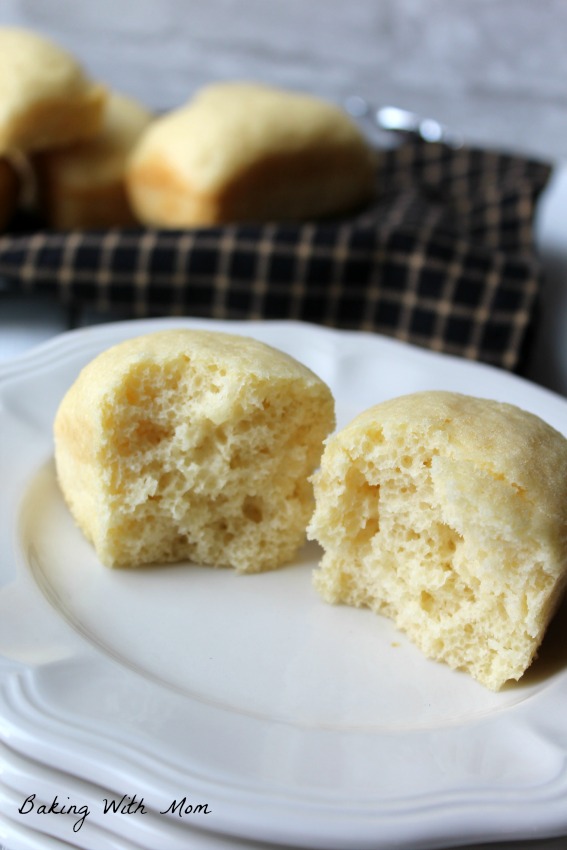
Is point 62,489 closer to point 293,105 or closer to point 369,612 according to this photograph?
point 369,612

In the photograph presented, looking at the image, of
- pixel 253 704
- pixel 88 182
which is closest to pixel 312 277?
pixel 88 182

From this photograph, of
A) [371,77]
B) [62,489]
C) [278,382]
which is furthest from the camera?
[371,77]

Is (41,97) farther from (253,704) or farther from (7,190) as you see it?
(253,704)

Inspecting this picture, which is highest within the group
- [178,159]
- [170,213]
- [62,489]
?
[178,159]

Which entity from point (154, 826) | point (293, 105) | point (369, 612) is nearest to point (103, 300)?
point (293, 105)

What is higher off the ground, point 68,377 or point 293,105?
point 293,105

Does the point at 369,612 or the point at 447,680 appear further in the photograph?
the point at 369,612

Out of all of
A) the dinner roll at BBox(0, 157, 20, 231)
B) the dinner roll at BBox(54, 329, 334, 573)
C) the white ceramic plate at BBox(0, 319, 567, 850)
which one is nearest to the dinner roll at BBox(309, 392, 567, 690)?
the white ceramic plate at BBox(0, 319, 567, 850)

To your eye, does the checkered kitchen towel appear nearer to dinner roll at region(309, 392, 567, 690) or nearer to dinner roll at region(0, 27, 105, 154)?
dinner roll at region(0, 27, 105, 154)
